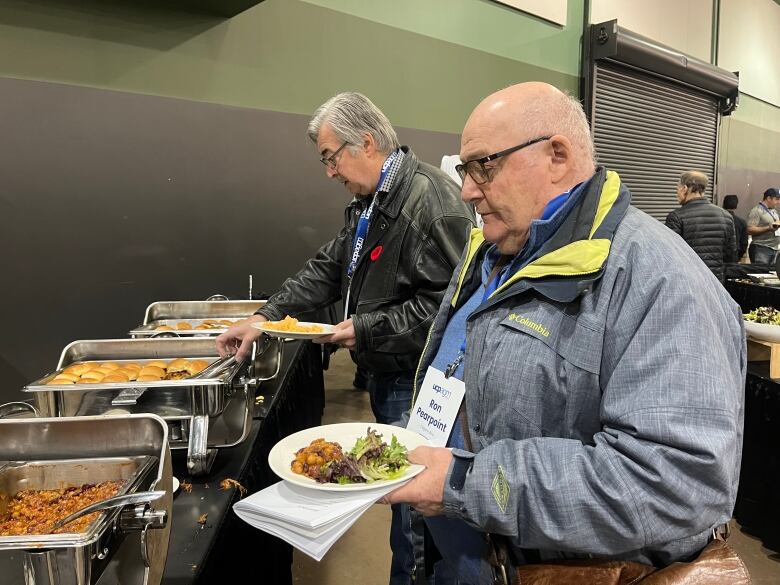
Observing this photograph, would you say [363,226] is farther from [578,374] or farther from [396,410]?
[578,374]

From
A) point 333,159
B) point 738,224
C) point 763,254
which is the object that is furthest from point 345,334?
point 738,224

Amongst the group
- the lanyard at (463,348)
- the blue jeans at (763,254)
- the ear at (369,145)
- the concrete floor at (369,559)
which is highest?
the ear at (369,145)

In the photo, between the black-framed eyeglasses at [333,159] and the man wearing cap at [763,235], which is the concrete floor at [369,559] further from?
the man wearing cap at [763,235]

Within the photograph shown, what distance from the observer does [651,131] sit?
6.56 metres

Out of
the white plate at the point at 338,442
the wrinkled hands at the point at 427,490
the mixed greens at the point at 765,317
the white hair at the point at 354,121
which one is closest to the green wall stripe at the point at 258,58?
the white hair at the point at 354,121

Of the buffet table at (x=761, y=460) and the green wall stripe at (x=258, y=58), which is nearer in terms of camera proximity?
the buffet table at (x=761, y=460)

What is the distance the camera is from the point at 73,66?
8.25 ft

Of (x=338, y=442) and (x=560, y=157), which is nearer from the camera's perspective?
(x=560, y=157)

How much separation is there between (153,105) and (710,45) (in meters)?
7.52

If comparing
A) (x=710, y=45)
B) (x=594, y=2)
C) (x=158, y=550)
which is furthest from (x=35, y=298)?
(x=710, y=45)

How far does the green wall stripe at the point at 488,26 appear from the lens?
394 cm

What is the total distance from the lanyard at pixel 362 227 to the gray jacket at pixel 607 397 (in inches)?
35.0

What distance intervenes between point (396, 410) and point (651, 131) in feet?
20.1

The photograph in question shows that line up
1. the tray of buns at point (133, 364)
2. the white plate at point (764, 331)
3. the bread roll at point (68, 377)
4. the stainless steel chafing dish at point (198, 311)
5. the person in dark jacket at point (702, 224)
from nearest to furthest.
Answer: the tray of buns at point (133, 364), the bread roll at point (68, 377), the white plate at point (764, 331), the stainless steel chafing dish at point (198, 311), the person in dark jacket at point (702, 224)
